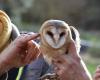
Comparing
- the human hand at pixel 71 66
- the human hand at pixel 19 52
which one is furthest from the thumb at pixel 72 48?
the human hand at pixel 19 52

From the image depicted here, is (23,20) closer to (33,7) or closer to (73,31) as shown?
(33,7)

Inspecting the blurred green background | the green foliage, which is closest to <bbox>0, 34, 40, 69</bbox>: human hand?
the green foliage

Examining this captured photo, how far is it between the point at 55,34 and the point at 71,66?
106 millimetres

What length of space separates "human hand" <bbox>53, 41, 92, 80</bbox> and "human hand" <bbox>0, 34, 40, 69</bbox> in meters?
0.18

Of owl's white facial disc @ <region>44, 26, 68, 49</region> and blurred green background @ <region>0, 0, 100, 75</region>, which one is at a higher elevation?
blurred green background @ <region>0, 0, 100, 75</region>

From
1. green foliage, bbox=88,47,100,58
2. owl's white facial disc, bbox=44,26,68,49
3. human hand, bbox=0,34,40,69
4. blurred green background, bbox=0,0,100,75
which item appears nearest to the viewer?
owl's white facial disc, bbox=44,26,68,49

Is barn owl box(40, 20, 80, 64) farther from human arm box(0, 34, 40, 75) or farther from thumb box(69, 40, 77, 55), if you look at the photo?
human arm box(0, 34, 40, 75)

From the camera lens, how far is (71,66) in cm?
143

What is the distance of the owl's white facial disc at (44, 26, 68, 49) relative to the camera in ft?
4.51

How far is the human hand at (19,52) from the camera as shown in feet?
5.27

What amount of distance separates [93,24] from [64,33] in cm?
1426

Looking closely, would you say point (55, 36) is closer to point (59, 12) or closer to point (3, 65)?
point (3, 65)

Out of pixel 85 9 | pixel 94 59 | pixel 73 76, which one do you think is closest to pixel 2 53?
pixel 73 76

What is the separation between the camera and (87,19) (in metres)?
15.8
